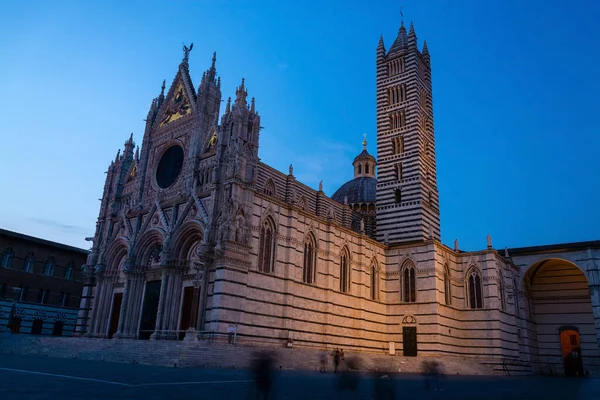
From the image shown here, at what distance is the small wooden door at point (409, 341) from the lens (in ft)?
106

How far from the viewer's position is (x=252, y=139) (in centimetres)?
2761

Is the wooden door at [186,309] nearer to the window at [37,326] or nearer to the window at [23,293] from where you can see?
the window at [23,293]

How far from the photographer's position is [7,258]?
37125 mm

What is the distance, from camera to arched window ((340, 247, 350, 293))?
31.3 metres

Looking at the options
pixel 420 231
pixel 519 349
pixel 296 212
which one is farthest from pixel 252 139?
pixel 519 349

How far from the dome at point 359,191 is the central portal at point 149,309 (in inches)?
1030

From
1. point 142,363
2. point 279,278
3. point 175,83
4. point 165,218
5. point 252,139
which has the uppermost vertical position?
point 175,83

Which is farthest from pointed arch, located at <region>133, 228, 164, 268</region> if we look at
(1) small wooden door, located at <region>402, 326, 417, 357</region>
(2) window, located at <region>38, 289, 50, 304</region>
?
(1) small wooden door, located at <region>402, 326, 417, 357</region>

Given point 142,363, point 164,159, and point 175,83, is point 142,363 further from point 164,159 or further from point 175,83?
point 175,83

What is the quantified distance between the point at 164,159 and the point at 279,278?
39.5 feet

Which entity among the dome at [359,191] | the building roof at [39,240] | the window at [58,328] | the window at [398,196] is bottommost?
the window at [58,328]

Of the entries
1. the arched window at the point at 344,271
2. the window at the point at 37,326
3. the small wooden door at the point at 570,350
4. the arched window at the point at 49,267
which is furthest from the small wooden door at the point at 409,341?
the arched window at the point at 49,267

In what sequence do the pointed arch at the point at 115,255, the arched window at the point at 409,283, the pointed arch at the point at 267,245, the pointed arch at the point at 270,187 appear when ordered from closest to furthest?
the pointed arch at the point at 267,245 < the pointed arch at the point at 115,255 < the arched window at the point at 409,283 < the pointed arch at the point at 270,187

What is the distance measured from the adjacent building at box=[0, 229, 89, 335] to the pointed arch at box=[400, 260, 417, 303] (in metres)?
28.0
